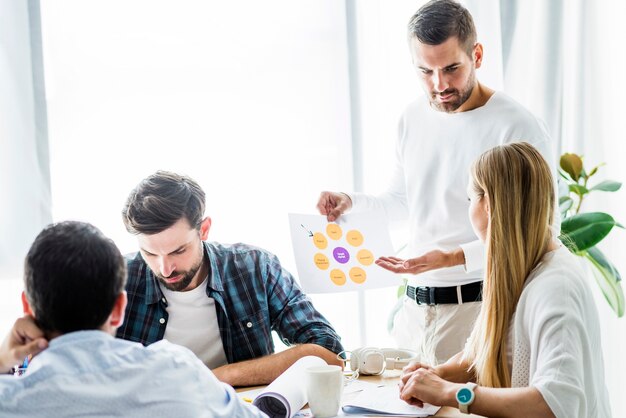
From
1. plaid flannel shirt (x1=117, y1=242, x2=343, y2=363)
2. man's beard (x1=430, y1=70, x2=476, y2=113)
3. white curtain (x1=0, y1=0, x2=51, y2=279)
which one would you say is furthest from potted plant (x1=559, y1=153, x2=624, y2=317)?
white curtain (x1=0, y1=0, x2=51, y2=279)

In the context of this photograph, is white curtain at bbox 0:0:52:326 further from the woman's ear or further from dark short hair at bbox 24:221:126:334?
the woman's ear

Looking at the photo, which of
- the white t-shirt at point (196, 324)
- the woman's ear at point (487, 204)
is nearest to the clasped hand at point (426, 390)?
the woman's ear at point (487, 204)

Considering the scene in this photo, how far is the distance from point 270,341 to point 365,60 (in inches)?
72.0

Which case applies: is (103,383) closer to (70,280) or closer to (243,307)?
(70,280)

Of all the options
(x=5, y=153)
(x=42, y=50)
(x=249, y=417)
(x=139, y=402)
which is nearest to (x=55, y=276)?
(x=139, y=402)

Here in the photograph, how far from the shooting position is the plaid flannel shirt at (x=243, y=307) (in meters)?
2.12

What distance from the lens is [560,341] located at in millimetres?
1454

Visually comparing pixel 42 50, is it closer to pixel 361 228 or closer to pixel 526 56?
pixel 361 228

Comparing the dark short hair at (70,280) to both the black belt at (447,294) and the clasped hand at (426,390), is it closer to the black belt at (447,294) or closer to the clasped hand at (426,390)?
the clasped hand at (426,390)

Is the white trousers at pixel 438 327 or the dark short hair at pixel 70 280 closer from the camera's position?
the dark short hair at pixel 70 280

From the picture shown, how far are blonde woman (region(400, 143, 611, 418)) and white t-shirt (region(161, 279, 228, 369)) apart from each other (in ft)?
2.29

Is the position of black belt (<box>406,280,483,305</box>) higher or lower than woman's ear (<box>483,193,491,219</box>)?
lower

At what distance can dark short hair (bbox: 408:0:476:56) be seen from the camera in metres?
2.17

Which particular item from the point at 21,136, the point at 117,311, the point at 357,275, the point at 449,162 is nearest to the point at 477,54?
the point at 449,162
